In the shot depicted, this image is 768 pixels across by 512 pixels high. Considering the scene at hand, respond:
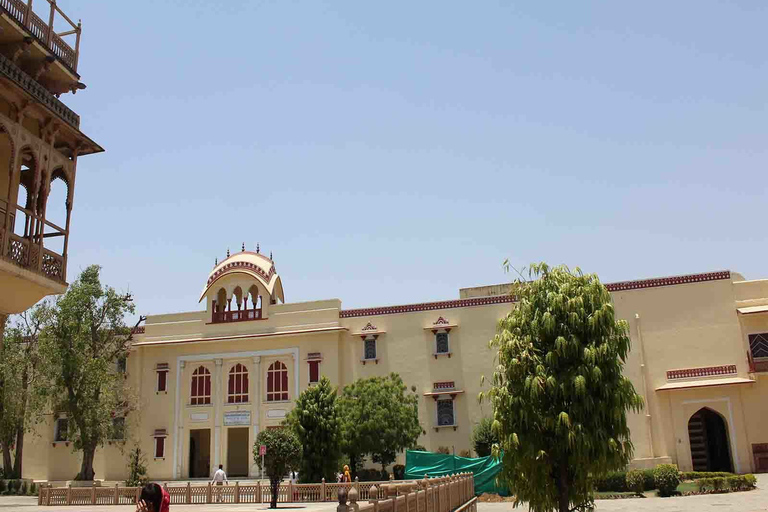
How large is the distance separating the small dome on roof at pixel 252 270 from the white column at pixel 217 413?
3.94 meters

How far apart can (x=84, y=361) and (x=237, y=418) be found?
7470 millimetres

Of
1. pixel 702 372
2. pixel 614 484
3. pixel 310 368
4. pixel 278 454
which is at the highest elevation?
pixel 310 368

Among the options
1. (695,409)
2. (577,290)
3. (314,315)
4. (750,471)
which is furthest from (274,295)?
→ (577,290)

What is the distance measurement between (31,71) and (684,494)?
22447 mm

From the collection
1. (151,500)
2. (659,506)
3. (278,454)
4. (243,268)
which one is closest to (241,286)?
(243,268)

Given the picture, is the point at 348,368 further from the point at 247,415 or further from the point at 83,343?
the point at 83,343

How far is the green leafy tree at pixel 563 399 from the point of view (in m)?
13.7

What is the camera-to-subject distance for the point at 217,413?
35906mm

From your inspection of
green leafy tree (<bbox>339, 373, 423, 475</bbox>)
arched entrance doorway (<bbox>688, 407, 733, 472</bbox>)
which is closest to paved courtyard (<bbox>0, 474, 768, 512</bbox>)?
arched entrance doorway (<bbox>688, 407, 733, 472</bbox>)

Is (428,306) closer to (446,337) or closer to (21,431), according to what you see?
(446,337)

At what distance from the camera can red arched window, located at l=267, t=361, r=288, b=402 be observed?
3547 centimetres

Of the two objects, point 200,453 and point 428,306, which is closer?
point 428,306

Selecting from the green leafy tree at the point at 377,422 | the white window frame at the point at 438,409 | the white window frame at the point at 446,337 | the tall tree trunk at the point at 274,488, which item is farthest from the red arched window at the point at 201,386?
the tall tree trunk at the point at 274,488

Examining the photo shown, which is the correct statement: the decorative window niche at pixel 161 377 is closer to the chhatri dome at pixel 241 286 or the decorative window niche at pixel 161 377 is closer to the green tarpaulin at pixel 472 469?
the chhatri dome at pixel 241 286
